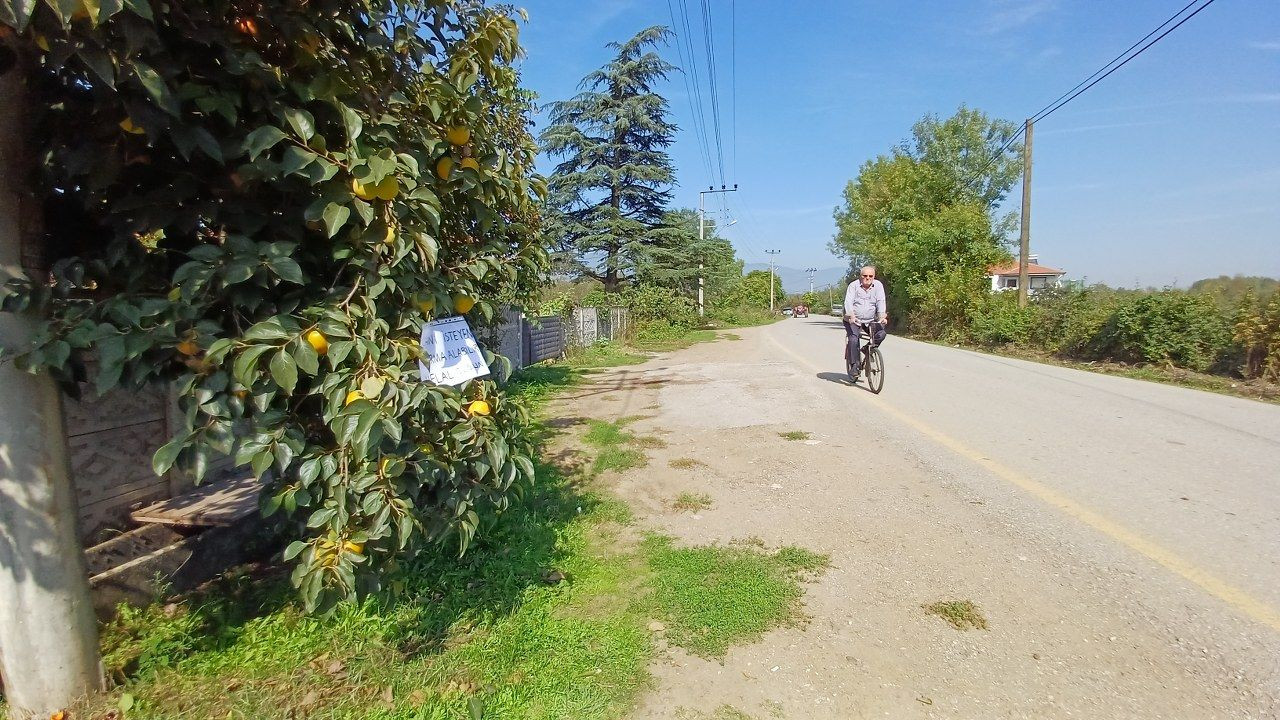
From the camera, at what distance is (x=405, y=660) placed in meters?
2.70

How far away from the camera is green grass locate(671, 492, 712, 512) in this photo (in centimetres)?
459

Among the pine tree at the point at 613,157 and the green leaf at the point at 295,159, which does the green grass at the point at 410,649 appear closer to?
the green leaf at the point at 295,159

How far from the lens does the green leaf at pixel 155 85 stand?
4.87ft

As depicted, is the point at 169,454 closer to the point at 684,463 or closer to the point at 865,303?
the point at 684,463

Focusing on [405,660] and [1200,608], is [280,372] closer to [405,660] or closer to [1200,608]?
[405,660]

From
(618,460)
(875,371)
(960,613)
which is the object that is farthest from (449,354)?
(875,371)

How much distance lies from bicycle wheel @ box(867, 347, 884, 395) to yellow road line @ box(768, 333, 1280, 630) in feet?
10.1

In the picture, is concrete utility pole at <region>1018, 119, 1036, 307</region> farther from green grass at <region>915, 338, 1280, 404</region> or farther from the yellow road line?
the yellow road line

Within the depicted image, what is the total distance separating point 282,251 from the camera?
5.95 feet

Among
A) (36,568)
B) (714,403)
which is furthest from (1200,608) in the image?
(714,403)

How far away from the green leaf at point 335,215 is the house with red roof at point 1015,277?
20.6 m

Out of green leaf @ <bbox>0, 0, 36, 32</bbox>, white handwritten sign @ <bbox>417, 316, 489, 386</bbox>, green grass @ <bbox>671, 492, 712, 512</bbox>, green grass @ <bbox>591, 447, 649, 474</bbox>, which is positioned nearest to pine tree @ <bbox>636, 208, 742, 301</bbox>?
green grass @ <bbox>591, 447, 649, 474</bbox>

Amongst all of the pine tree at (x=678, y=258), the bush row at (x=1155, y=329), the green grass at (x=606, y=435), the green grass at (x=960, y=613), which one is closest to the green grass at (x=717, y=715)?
the green grass at (x=960, y=613)

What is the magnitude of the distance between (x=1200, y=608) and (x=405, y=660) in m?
3.70
